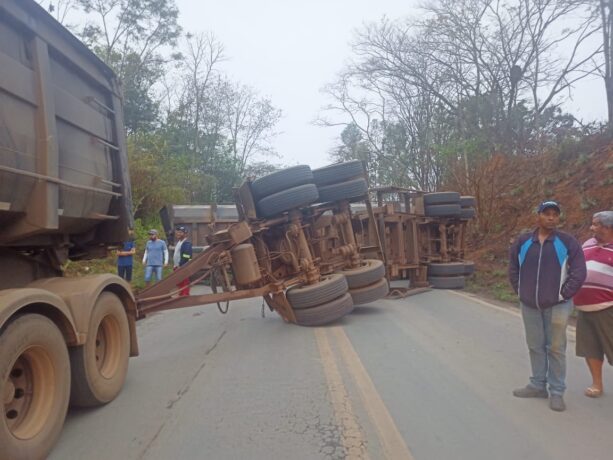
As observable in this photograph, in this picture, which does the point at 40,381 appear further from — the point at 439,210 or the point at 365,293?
the point at 439,210

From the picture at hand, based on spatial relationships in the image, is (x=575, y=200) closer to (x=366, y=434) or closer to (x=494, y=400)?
(x=494, y=400)

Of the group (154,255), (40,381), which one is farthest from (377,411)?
(154,255)

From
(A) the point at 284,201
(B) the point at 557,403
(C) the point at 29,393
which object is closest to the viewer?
(C) the point at 29,393

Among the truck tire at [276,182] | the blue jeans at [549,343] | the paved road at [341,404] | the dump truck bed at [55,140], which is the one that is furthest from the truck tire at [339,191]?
the blue jeans at [549,343]

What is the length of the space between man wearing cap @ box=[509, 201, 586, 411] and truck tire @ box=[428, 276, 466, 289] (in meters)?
7.39

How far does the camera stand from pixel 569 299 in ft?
13.3

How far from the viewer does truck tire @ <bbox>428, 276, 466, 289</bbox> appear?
460 inches

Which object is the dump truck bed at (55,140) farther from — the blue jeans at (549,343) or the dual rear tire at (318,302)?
the blue jeans at (549,343)

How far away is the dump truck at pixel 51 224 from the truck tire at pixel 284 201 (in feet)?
8.86

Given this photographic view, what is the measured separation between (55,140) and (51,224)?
660 millimetres

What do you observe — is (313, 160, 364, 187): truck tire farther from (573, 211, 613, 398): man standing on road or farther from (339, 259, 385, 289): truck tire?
(573, 211, 613, 398): man standing on road

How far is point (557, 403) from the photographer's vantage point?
3.98 metres

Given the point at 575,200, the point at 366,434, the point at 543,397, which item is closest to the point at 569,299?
the point at 543,397

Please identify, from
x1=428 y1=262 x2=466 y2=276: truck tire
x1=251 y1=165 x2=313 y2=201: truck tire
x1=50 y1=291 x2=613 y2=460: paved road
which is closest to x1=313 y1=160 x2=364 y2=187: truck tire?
x1=251 y1=165 x2=313 y2=201: truck tire
